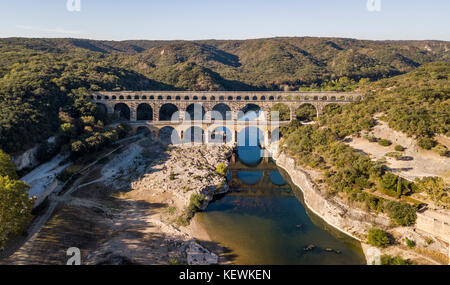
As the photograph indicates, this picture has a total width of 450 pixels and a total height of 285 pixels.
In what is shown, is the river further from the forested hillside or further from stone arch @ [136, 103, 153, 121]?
stone arch @ [136, 103, 153, 121]

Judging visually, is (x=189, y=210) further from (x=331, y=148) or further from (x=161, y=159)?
(x=331, y=148)

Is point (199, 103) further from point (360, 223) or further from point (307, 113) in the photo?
point (360, 223)

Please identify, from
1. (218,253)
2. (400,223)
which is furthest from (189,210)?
(400,223)

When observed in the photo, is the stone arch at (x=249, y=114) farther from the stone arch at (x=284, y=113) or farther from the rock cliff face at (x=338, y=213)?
the rock cliff face at (x=338, y=213)

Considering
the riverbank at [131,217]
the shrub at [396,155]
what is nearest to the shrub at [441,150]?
the shrub at [396,155]

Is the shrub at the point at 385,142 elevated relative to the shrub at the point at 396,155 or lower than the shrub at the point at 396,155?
elevated
